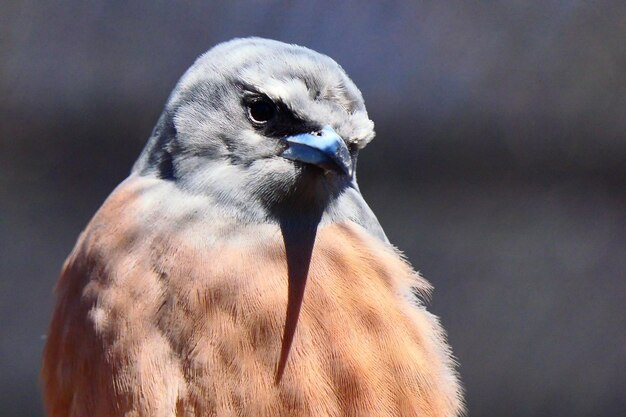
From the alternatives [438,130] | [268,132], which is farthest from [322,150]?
[438,130]

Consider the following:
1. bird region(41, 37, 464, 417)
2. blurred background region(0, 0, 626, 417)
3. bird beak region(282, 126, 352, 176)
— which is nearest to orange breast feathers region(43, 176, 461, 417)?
bird region(41, 37, 464, 417)

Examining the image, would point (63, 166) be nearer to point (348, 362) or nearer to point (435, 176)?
point (435, 176)

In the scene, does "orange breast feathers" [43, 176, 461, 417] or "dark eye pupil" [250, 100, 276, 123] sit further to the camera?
"dark eye pupil" [250, 100, 276, 123]

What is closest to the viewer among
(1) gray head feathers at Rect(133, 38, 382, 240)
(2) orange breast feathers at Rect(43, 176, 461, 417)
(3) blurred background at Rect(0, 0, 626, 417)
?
→ (2) orange breast feathers at Rect(43, 176, 461, 417)

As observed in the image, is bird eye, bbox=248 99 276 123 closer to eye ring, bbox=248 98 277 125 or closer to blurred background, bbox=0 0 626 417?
eye ring, bbox=248 98 277 125

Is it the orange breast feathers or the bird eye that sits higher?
the bird eye

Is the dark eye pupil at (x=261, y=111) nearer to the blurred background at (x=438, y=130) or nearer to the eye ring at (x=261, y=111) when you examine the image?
the eye ring at (x=261, y=111)

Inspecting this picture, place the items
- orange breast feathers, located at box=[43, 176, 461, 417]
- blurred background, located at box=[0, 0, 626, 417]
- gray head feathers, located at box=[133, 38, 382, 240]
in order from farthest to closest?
blurred background, located at box=[0, 0, 626, 417] < gray head feathers, located at box=[133, 38, 382, 240] < orange breast feathers, located at box=[43, 176, 461, 417]

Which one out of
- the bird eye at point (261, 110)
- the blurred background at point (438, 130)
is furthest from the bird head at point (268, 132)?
the blurred background at point (438, 130)
